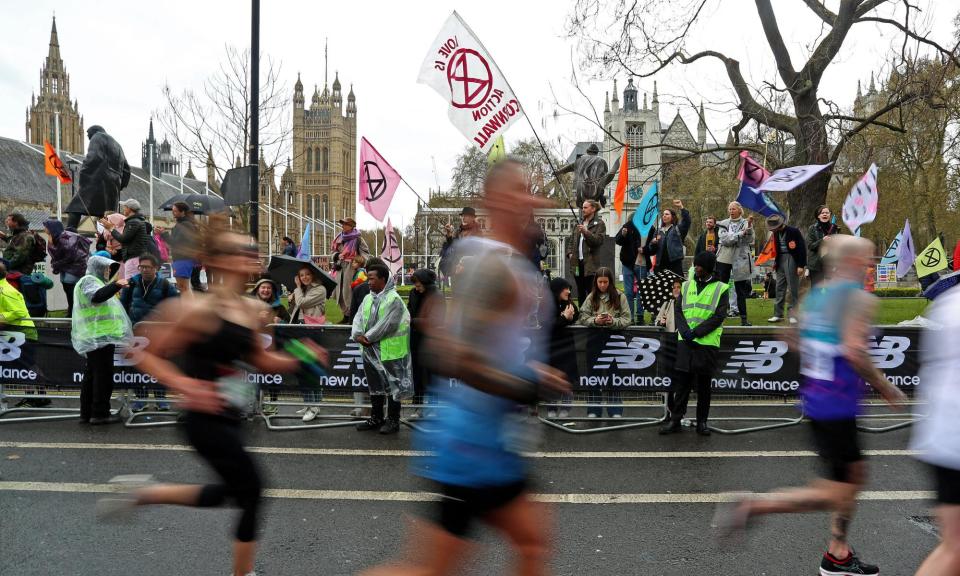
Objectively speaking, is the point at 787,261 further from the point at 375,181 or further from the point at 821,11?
the point at 375,181

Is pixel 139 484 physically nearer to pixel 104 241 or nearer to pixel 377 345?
pixel 377 345

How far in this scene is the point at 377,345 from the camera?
27.7 ft

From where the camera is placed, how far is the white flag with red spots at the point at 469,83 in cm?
981

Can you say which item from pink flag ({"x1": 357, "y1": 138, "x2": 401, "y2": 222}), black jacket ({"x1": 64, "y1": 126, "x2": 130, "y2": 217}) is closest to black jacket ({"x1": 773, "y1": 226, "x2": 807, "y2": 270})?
pink flag ({"x1": 357, "y1": 138, "x2": 401, "y2": 222})

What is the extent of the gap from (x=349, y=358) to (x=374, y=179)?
191 inches

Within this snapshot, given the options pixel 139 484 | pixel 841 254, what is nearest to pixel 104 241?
pixel 139 484

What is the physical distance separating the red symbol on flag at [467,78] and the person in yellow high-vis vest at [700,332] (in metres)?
3.82

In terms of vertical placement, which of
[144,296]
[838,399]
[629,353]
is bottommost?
[629,353]

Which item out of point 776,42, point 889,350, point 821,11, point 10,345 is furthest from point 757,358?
point 821,11

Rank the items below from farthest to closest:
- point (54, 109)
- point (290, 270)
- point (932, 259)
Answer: point (54, 109)
point (932, 259)
point (290, 270)

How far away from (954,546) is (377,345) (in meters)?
6.35

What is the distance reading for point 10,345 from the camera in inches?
359

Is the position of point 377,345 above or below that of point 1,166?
below

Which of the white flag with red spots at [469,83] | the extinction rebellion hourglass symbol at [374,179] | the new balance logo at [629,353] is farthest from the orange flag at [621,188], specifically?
the new balance logo at [629,353]
